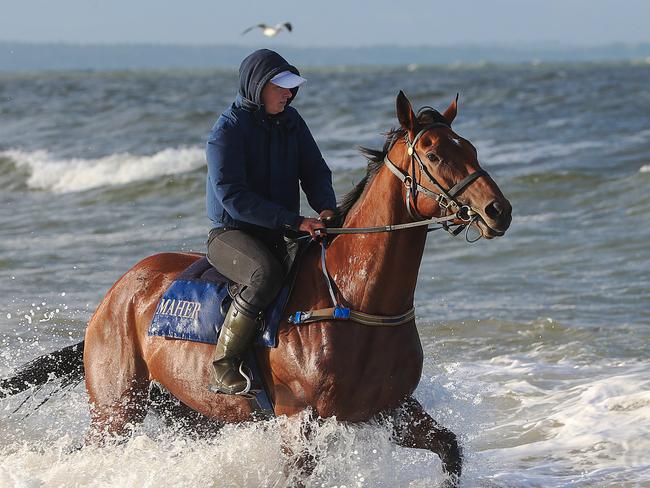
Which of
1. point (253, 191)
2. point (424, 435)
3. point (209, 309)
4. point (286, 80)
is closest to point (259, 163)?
point (253, 191)

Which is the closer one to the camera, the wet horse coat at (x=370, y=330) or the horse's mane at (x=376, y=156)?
the wet horse coat at (x=370, y=330)

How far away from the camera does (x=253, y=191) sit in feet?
18.0

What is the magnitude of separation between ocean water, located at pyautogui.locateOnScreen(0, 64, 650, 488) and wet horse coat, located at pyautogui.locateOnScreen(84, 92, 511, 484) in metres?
0.16

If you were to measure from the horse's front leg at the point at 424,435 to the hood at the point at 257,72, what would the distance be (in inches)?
65.2

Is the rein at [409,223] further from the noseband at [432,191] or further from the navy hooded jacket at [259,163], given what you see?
the navy hooded jacket at [259,163]

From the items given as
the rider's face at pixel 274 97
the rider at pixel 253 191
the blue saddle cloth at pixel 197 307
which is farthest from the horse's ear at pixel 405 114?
the blue saddle cloth at pixel 197 307

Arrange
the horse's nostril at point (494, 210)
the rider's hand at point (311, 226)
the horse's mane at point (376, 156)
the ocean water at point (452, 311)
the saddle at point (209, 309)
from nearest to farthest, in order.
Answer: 1. the horse's nostril at point (494, 210)
2. the horse's mane at point (376, 156)
3. the rider's hand at point (311, 226)
4. the saddle at point (209, 309)
5. the ocean water at point (452, 311)

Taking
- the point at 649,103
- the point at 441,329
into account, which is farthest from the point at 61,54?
the point at 441,329

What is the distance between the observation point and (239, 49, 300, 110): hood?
5.35 m

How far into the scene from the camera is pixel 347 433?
17.3ft

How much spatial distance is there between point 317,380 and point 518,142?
21115 millimetres

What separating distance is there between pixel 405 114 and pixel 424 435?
164cm

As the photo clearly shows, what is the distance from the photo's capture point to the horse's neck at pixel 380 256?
5.09 m

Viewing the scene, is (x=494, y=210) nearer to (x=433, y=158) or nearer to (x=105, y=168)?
(x=433, y=158)
